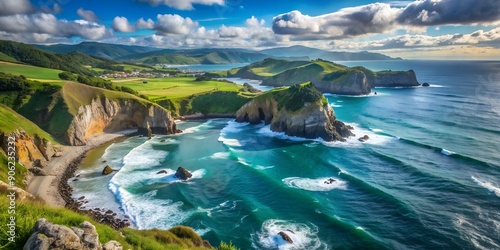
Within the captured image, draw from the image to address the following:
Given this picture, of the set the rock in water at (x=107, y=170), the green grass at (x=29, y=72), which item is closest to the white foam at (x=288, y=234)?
the rock in water at (x=107, y=170)

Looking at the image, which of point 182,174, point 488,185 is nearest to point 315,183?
point 182,174

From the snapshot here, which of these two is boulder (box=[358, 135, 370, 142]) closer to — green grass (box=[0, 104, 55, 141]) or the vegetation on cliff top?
the vegetation on cliff top

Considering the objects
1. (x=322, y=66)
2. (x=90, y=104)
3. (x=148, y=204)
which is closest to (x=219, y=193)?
(x=148, y=204)

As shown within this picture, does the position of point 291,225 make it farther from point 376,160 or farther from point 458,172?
point 458,172

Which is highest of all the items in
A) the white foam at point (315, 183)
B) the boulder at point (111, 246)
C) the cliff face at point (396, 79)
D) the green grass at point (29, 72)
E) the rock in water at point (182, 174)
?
the green grass at point (29, 72)

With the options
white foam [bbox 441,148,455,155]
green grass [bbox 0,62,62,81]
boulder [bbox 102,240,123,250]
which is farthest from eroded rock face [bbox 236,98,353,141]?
green grass [bbox 0,62,62,81]

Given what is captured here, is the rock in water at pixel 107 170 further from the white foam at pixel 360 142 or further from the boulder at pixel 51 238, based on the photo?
the white foam at pixel 360 142
